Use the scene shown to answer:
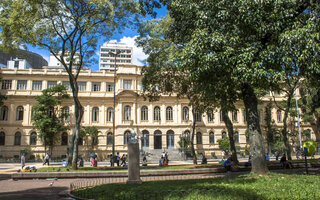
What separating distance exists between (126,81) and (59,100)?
34.0 feet

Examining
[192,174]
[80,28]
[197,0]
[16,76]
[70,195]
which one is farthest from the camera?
[16,76]

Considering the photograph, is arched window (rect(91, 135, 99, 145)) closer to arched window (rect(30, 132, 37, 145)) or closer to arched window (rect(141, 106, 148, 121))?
arched window (rect(141, 106, 148, 121))

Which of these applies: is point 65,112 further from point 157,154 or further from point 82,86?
point 157,154

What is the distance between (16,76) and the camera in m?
41.5

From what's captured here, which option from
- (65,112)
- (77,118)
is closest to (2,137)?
(65,112)

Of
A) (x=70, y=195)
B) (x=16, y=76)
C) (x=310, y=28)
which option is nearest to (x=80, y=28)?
(x=70, y=195)

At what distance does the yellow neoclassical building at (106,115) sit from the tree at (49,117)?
2203mm

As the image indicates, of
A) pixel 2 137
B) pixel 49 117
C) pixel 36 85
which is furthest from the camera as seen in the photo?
pixel 36 85

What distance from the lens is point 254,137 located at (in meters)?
13.0

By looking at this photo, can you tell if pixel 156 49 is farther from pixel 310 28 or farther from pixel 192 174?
pixel 310 28

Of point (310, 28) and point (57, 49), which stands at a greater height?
point (57, 49)

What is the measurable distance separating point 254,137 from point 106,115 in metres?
32.8

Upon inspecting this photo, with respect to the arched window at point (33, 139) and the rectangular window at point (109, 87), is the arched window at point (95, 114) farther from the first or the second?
the arched window at point (33, 139)

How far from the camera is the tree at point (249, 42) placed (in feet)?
36.9
